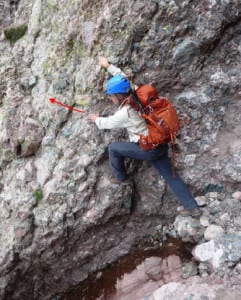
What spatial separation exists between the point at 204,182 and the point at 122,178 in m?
1.50

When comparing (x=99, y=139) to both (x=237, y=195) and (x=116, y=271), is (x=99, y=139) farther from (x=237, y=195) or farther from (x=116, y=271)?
(x=237, y=195)

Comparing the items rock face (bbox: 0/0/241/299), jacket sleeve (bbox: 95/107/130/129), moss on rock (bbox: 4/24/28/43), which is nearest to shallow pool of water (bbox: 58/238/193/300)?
rock face (bbox: 0/0/241/299)

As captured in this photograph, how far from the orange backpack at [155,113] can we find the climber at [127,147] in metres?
0.16

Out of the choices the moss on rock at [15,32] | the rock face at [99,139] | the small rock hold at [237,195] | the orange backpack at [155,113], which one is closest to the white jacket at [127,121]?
the orange backpack at [155,113]

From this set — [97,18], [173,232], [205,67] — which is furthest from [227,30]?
[173,232]

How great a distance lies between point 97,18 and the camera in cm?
727

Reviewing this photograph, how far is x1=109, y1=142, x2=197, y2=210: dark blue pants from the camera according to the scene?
20.9 ft

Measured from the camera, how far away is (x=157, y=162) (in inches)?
261

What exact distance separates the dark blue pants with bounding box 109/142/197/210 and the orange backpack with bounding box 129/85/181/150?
1.49 ft

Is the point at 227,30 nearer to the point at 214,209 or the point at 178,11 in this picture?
the point at 178,11

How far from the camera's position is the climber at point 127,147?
19.3 ft

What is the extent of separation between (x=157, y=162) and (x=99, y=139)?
1254 millimetres

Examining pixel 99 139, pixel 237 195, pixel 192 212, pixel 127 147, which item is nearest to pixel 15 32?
pixel 99 139

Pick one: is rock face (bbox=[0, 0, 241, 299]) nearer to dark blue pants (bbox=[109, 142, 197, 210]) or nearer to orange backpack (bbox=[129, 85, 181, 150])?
dark blue pants (bbox=[109, 142, 197, 210])
